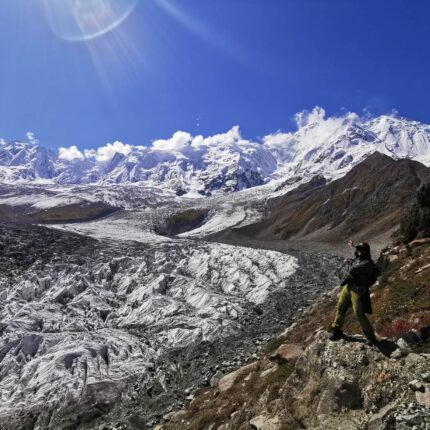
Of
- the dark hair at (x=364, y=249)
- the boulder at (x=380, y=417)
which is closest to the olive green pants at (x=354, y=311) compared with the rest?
the dark hair at (x=364, y=249)

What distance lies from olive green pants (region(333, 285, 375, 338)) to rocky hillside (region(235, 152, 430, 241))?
8572cm

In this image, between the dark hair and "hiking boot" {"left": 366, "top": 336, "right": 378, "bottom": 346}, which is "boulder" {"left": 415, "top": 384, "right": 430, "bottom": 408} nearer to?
"hiking boot" {"left": 366, "top": 336, "right": 378, "bottom": 346}

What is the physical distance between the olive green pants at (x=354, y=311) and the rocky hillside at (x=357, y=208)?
281 feet

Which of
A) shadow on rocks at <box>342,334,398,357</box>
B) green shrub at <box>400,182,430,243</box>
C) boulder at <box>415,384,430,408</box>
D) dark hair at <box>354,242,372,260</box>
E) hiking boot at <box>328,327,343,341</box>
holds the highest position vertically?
green shrub at <box>400,182,430,243</box>

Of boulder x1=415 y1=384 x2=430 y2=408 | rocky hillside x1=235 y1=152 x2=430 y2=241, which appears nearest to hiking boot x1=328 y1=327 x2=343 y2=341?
boulder x1=415 y1=384 x2=430 y2=408

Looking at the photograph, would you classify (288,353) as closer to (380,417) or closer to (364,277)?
(364,277)

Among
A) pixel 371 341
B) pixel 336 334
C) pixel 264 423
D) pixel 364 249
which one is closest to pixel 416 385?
pixel 371 341

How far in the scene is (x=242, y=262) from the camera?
201 ft

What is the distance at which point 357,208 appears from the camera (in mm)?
123438

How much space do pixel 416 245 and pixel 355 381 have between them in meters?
22.2

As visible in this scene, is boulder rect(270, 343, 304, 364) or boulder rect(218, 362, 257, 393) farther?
boulder rect(218, 362, 257, 393)

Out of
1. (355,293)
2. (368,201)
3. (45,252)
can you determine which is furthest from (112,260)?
(368,201)

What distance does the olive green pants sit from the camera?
10867 millimetres

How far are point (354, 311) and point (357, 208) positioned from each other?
387 feet
